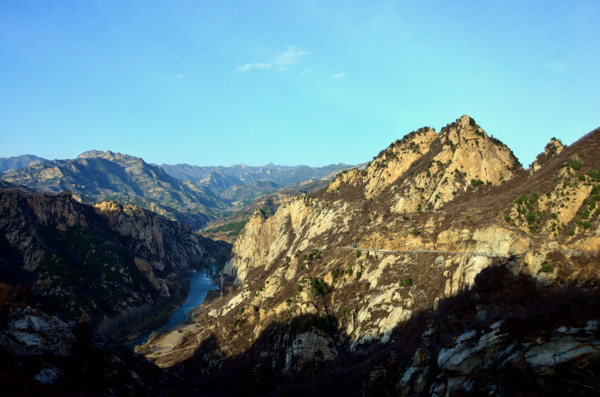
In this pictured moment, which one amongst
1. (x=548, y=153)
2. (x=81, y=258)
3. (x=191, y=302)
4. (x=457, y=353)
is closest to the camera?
(x=457, y=353)

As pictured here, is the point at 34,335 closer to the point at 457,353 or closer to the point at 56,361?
the point at 56,361

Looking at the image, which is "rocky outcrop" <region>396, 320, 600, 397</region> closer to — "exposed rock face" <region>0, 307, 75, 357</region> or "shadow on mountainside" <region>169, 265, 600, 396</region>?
"shadow on mountainside" <region>169, 265, 600, 396</region>

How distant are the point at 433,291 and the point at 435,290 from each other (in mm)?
304

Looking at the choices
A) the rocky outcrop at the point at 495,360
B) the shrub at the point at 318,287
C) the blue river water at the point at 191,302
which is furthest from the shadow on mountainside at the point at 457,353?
the blue river water at the point at 191,302

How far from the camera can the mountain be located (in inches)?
664

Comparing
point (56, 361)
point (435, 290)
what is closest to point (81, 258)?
point (56, 361)

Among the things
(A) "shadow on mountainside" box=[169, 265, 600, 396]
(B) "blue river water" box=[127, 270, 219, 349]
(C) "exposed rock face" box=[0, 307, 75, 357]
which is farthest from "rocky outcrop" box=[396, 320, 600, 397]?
(B) "blue river water" box=[127, 270, 219, 349]

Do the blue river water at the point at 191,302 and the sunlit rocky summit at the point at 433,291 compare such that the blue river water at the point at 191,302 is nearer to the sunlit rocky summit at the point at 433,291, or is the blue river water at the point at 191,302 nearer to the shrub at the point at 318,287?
the sunlit rocky summit at the point at 433,291

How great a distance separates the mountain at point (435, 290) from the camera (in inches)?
664

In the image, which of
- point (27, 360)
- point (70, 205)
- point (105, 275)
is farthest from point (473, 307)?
point (70, 205)

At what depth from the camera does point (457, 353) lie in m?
19.1

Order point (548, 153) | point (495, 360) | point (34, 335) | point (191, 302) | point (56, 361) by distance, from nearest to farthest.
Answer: point (495, 360) < point (56, 361) < point (34, 335) < point (548, 153) < point (191, 302)

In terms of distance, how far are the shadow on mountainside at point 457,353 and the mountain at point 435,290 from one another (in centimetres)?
10

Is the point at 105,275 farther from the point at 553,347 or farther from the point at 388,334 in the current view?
the point at 553,347
